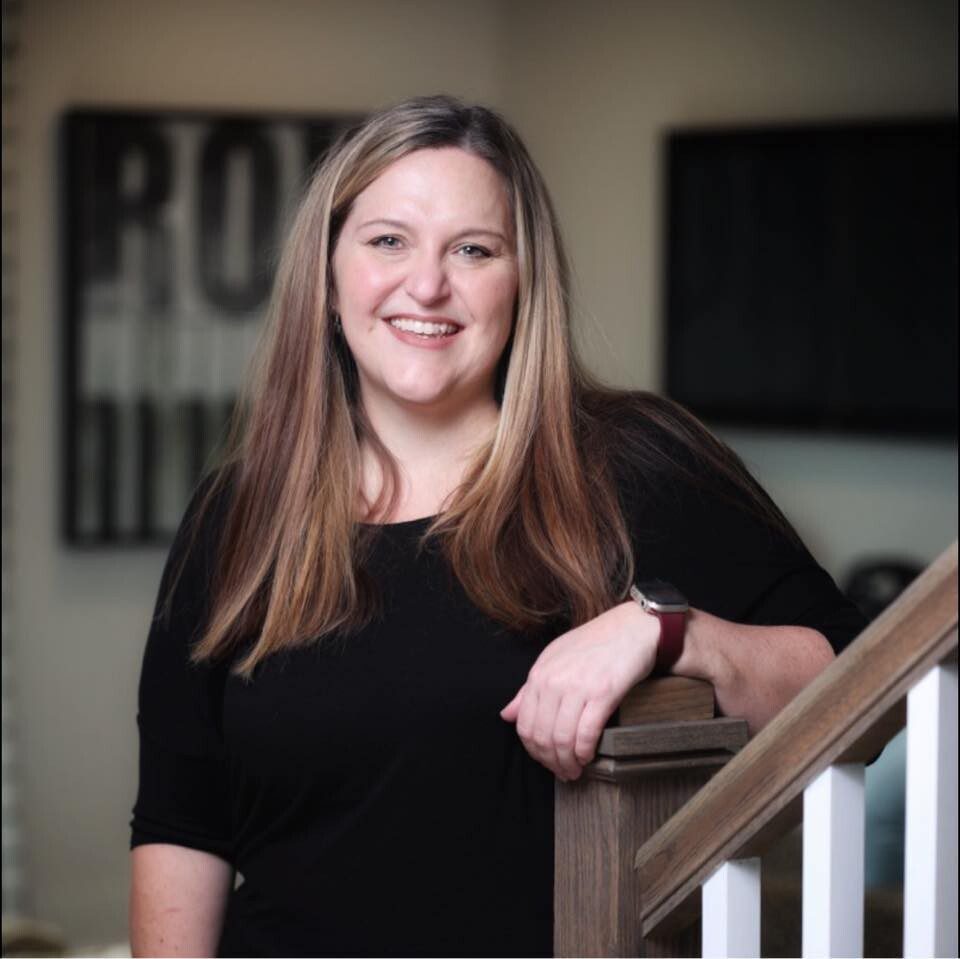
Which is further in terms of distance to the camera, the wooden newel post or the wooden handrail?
the wooden newel post

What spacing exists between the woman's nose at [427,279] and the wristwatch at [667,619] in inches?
19.2

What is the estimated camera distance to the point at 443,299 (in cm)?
171

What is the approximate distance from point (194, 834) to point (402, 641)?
394 millimetres

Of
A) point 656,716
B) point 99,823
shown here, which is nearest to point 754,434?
point 99,823

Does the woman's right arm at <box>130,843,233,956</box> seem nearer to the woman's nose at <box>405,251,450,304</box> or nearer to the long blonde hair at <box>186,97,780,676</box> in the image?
the long blonde hair at <box>186,97,780,676</box>

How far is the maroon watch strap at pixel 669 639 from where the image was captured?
1339 millimetres

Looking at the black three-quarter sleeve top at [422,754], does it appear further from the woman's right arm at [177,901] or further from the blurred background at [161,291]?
the blurred background at [161,291]

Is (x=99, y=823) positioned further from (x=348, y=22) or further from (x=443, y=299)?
(x=443, y=299)

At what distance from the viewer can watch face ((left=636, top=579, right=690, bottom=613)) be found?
134 centimetres

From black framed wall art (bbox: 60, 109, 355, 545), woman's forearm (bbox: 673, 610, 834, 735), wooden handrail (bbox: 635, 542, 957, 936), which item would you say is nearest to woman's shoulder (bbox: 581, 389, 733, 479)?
woman's forearm (bbox: 673, 610, 834, 735)

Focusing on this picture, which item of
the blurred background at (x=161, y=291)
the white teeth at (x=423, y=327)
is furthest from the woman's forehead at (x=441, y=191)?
the blurred background at (x=161, y=291)

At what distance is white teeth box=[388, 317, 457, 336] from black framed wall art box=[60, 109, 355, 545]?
8.61 ft

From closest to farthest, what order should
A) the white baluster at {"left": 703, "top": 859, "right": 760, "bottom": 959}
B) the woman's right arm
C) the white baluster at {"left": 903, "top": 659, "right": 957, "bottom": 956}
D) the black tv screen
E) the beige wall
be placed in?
1. the white baluster at {"left": 903, "top": 659, "right": 957, "bottom": 956}
2. the white baluster at {"left": 703, "top": 859, "right": 760, "bottom": 959}
3. the woman's right arm
4. the black tv screen
5. the beige wall

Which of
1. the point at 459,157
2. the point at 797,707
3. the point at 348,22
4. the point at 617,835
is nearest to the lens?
the point at 797,707
